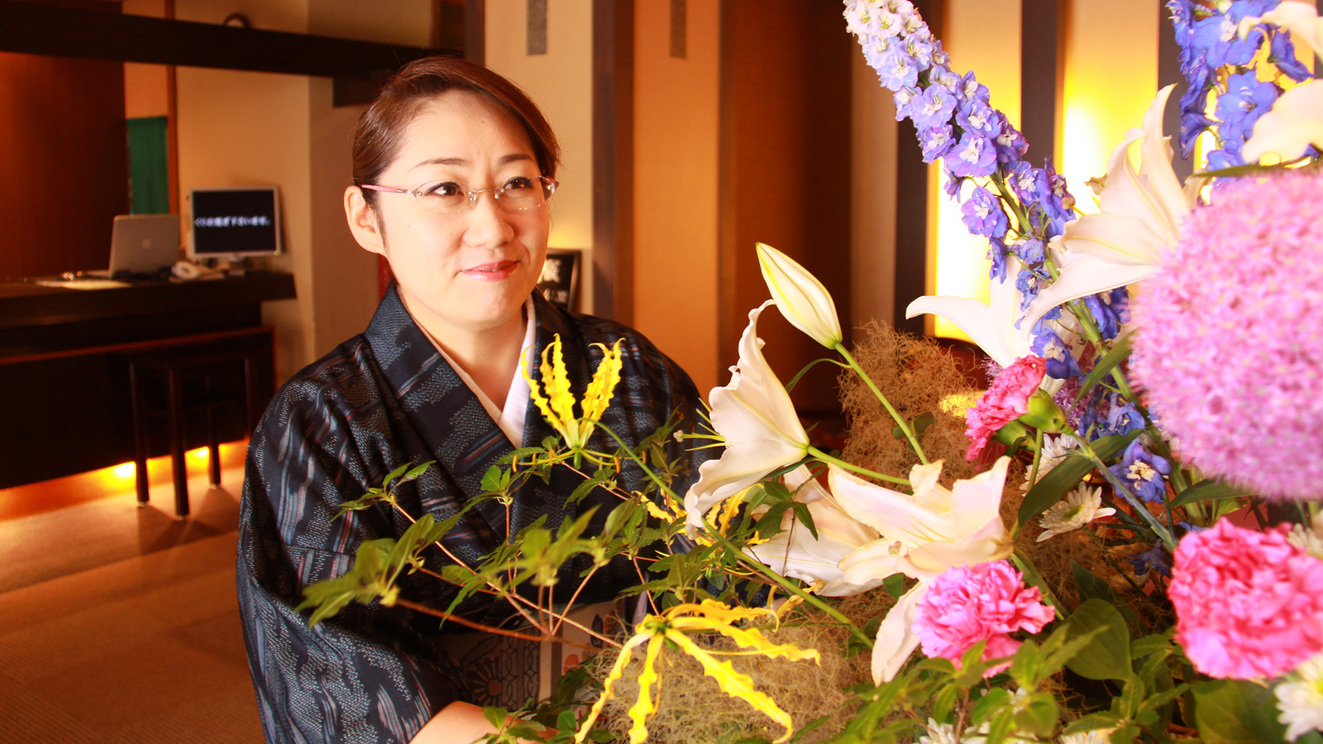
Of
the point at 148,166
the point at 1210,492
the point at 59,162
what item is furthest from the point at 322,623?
the point at 59,162

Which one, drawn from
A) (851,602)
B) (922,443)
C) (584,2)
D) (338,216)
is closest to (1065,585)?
(851,602)

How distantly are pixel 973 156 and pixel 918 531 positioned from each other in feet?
0.61

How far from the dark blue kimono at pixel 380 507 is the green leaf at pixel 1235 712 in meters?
0.40

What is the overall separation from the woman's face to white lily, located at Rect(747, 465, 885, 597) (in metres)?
0.65

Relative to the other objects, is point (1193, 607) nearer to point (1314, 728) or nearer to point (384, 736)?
point (1314, 728)

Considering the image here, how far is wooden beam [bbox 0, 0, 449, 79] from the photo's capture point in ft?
16.8

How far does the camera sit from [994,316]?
0.55 meters

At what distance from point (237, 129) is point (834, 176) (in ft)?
14.6

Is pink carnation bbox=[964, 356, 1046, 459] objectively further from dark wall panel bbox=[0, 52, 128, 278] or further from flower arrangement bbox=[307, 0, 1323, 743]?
dark wall panel bbox=[0, 52, 128, 278]

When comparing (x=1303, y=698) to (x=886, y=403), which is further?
(x=886, y=403)

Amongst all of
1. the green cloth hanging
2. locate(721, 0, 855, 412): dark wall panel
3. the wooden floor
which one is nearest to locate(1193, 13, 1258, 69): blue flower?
the wooden floor

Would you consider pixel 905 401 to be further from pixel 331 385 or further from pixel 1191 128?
pixel 331 385

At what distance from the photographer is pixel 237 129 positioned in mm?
7441

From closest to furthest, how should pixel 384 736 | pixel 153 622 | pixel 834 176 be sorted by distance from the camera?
pixel 384 736 < pixel 153 622 < pixel 834 176
